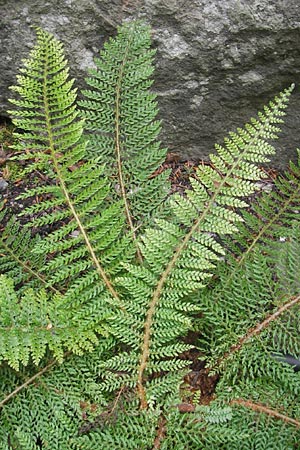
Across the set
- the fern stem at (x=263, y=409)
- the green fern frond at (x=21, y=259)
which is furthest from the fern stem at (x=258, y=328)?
the green fern frond at (x=21, y=259)

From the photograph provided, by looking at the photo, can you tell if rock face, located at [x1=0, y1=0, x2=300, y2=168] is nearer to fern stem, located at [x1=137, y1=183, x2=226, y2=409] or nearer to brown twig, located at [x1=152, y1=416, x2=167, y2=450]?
fern stem, located at [x1=137, y1=183, x2=226, y2=409]

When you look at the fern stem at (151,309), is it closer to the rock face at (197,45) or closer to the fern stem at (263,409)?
the fern stem at (263,409)

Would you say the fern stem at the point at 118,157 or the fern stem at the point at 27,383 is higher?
the fern stem at the point at 118,157

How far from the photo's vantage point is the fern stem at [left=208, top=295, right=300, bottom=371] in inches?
75.2

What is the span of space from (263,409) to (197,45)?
A: 1.68 m

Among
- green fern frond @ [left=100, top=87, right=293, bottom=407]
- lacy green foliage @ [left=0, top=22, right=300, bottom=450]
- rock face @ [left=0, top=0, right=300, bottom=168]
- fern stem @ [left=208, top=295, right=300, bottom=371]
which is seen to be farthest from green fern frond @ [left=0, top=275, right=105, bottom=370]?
rock face @ [left=0, top=0, right=300, bottom=168]

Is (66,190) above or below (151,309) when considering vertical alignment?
above

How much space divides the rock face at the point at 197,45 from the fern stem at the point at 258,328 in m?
1.19

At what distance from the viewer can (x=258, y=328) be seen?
1.93 m

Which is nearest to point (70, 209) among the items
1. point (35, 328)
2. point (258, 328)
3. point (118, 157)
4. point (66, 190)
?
point (66, 190)

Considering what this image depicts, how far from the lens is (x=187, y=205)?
195cm

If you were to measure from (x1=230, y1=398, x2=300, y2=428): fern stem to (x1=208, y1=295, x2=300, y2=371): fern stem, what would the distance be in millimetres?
161

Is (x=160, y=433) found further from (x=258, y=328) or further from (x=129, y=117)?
(x=129, y=117)

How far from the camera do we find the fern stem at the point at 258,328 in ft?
6.27
